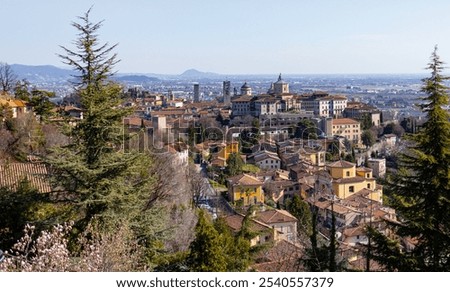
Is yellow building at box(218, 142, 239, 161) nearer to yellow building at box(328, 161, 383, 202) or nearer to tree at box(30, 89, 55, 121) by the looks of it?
yellow building at box(328, 161, 383, 202)

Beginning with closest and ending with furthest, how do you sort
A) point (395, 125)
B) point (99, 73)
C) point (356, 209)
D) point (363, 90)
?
point (99, 73), point (356, 209), point (395, 125), point (363, 90)

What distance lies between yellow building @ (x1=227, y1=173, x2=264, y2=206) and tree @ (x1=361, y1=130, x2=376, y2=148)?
18.4 metres

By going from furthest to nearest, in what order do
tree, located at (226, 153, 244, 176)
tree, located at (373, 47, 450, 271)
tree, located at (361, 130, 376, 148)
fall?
tree, located at (361, 130, 376, 148) → tree, located at (226, 153, 244, 176) → tree, located at (373, 47, 450, 271)

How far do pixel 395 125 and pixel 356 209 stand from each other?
23.4m

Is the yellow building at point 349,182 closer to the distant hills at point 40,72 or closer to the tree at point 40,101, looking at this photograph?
the tree at point 40,101

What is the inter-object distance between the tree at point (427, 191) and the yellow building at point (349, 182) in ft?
49.8

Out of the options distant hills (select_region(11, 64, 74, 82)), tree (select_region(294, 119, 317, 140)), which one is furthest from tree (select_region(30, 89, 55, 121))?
tree (select_region(294, 119, 317, 140))

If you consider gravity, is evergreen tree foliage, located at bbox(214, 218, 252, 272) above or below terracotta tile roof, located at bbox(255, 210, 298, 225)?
above

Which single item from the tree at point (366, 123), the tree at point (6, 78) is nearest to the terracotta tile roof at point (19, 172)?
the tree at point (6, 78)

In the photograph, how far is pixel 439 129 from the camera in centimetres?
446

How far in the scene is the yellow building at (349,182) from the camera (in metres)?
20.7

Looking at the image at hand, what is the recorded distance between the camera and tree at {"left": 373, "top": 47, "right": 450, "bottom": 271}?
14.2 feet
